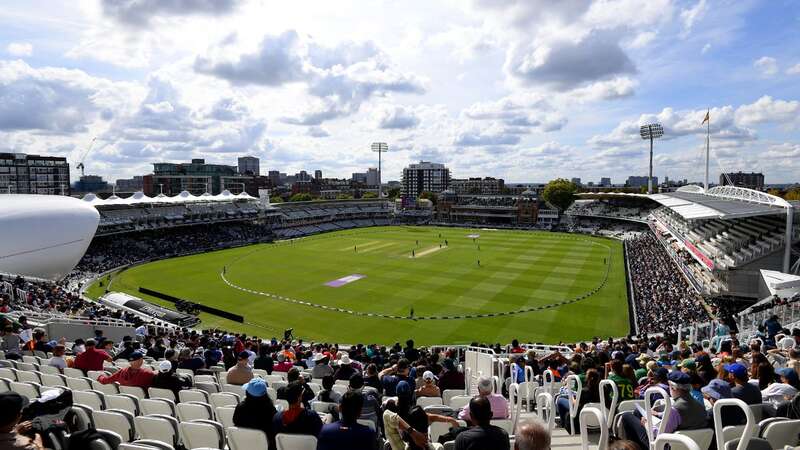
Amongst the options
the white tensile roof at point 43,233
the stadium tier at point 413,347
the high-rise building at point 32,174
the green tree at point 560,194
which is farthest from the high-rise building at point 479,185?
the white tensile roof at point 43,233

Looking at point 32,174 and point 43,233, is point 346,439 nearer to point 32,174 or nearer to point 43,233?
point 43,233

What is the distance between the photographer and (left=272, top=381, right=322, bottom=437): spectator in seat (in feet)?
16.1

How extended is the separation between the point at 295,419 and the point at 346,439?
854 mm

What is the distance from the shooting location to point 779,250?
2973 centimetres

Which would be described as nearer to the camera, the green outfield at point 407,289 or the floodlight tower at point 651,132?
the green outfield at point 407,289

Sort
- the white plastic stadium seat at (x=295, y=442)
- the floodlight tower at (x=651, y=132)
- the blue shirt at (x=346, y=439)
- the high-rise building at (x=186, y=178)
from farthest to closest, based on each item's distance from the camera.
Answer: the high-rise building at (x=186, y=178)
the floodlight tower at (x=651, y=132)
the white plastic stadium seat at (x=295, y=442)
the blue shirt at (x=346, y=439)

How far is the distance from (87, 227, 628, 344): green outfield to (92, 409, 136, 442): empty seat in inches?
911

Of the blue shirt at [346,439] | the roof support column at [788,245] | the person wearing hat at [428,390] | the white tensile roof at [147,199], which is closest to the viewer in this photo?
the blue shirt at [346,439]

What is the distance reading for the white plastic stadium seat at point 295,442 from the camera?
4672 millimetres

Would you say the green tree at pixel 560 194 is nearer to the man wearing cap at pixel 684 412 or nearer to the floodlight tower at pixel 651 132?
the floodlight tower at pixel 651 132

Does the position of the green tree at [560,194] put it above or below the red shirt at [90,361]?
above

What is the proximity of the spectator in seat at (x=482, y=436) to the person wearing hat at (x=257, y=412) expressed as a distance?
2.44 meters

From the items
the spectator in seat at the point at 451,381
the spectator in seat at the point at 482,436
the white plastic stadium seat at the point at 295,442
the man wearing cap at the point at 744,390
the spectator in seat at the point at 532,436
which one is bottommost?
the spectator in seat at the point at 451,381

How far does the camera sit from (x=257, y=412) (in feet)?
17.1
